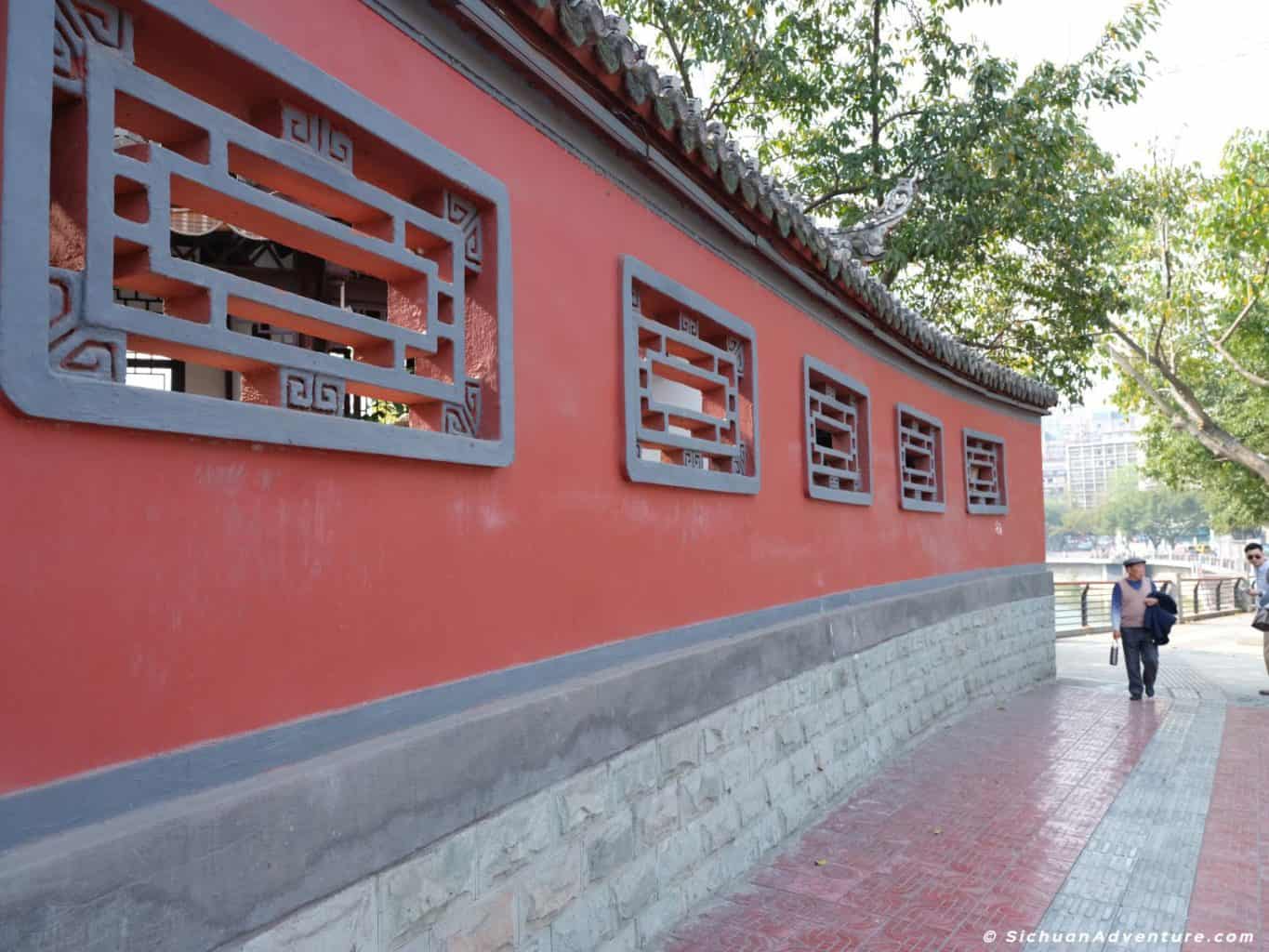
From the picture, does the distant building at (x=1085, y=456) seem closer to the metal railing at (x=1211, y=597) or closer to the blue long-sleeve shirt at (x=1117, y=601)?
the metal railing at (x=1211, y=597)

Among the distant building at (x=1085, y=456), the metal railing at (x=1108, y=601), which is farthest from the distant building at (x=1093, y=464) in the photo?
the metal railing at (x=1108, y=601)

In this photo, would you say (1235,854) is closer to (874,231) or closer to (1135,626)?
(874,231)

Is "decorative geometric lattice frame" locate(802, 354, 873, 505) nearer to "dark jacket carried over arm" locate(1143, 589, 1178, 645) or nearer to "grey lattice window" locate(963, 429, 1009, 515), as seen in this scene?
"grey lattice window" locate(963, 429, 1009, 515)

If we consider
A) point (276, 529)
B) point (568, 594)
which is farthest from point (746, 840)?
point (276, 529)

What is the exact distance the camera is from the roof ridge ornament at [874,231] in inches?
302

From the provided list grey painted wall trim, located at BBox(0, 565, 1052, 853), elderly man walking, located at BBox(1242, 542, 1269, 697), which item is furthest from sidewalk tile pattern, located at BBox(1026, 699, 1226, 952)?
elderly man walking, located at BBox(1242, 542, 1269, 697)

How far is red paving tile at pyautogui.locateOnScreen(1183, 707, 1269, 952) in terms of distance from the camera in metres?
4.16

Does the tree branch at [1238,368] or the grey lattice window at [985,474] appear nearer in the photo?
the grey lattice window at [985,474]

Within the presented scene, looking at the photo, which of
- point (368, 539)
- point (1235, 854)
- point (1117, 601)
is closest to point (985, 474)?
point (1117, 601)

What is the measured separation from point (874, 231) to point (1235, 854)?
5.11m

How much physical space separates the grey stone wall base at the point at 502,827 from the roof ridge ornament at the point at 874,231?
3.20m

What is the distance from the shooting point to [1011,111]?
10.6m

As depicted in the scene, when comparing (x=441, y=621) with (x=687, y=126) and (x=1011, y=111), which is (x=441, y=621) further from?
(x=1011, y=111)

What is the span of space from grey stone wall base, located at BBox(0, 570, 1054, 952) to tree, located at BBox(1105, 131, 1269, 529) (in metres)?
12.1
